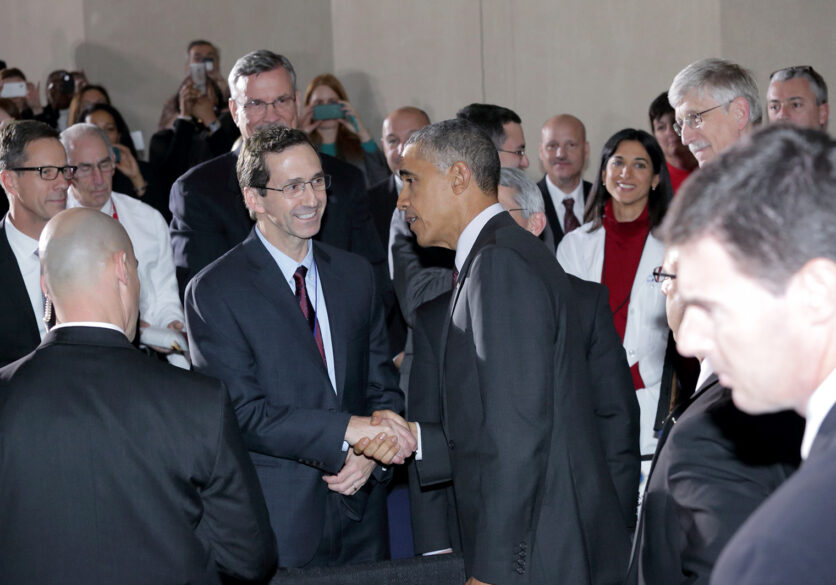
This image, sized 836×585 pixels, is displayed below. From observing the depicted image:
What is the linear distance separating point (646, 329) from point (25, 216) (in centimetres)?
238

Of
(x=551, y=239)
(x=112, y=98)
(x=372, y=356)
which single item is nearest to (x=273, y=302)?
(x=372, y=356)

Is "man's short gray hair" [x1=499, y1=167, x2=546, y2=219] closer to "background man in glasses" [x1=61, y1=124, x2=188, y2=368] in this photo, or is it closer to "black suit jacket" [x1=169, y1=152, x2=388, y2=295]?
"black suit jacket" [x1=169, y1=152, x2=388, y2=295]

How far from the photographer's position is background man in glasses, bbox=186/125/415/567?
9.53 feet

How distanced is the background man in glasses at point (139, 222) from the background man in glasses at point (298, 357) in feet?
2.71

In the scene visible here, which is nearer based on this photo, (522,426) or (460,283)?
(522,426)

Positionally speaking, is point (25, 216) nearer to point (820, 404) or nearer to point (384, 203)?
point (384, 203)

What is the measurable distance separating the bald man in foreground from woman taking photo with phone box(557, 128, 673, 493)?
2093 millimetres

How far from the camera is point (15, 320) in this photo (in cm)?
346

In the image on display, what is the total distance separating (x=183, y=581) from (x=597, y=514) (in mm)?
1010

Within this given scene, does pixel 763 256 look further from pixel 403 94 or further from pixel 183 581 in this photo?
pixel 403 94

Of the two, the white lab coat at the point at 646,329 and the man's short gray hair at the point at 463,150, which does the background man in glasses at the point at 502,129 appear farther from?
the man's short gray hair at the point at 463,150

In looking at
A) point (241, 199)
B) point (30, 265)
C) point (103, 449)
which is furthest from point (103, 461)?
point (241, 199)

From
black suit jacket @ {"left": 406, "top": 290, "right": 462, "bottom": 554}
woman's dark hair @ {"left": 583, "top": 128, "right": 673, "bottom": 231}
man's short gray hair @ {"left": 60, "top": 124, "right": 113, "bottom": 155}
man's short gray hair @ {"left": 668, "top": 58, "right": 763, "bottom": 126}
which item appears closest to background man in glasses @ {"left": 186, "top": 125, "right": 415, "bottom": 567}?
black suit jacket @ {"left": 406, "top": 290, "right": 462, "bottom": 554}

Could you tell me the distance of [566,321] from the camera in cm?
248
